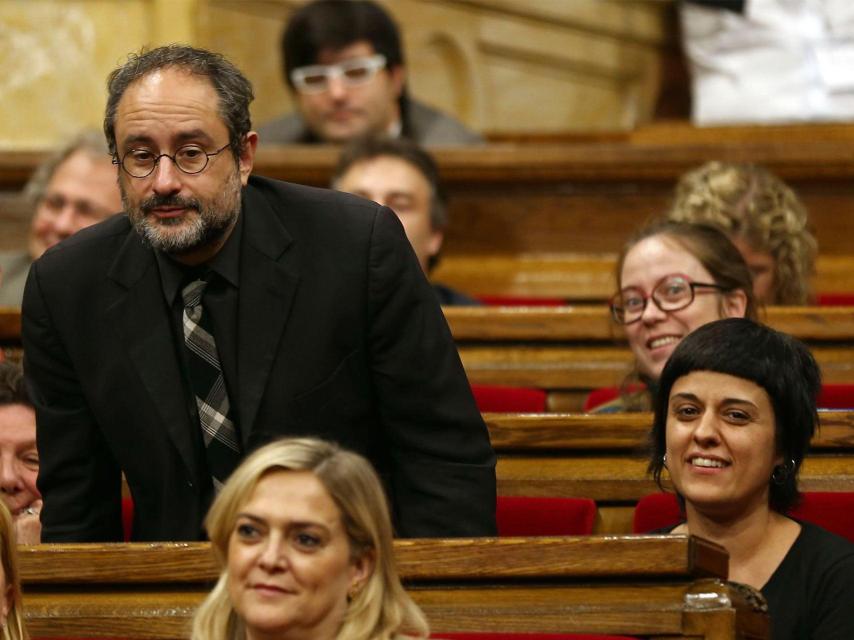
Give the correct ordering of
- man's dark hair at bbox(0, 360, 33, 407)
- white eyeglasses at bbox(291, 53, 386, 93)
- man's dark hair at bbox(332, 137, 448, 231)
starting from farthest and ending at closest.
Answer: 1. white eyeglasses at bbox(291, 53, 386, 93)
2. man's dark hair at bbox(332, 137, 448, 231)
3. man's dark hair at bbox(0, 360, 33, 407)

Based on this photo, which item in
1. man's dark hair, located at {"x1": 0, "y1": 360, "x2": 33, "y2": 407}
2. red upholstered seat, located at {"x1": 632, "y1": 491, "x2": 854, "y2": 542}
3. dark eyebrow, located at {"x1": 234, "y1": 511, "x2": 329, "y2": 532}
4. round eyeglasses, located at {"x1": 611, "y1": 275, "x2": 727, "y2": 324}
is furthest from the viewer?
round eyeglasses, located at {"x1": 611, "y1": 275, "x2": 727, "y2": 324}

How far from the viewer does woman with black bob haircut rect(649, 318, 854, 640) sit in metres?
1.41

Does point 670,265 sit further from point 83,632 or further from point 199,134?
point 83,632

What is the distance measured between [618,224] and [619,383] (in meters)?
0.69

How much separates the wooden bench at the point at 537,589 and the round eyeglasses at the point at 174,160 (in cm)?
33

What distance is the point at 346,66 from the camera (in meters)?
2.62

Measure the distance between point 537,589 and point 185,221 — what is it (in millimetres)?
433

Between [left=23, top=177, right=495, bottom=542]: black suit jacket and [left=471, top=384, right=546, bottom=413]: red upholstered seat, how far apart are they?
469 mm

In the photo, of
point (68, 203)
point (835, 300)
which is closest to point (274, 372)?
point (68, 203)

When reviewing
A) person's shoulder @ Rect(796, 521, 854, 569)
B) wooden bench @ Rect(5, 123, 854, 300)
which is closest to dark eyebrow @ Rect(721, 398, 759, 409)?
person's shoulder @ Rect(796, 521, 854, 569)

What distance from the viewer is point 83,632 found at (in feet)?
4.15

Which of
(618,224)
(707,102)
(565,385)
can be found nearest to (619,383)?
(565,385)

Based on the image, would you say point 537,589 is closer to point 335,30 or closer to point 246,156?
point 246,156

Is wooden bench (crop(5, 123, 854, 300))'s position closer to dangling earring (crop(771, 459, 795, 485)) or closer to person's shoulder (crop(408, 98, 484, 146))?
person's shoulder (crop(408, 98, 484, 146))
